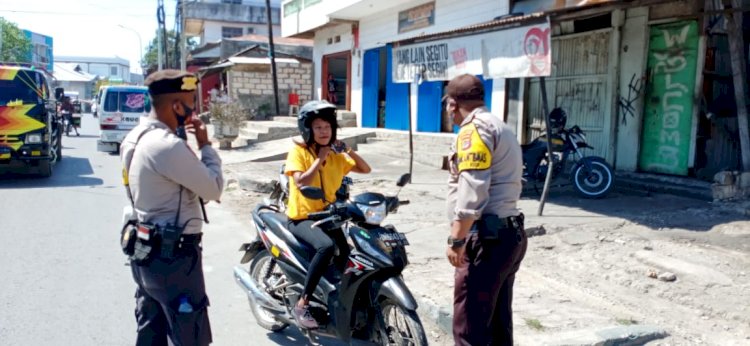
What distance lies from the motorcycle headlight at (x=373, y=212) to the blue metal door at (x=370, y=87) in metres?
15.3

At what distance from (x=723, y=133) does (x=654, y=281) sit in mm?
4664

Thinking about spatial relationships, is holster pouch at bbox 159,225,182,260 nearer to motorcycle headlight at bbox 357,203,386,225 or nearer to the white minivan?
motorcycle headlight at bbox 357,203,386,225

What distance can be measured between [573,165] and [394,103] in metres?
9.05

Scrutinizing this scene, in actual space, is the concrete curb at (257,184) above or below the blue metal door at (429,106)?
below

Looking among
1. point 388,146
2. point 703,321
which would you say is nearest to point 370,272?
point 703,321

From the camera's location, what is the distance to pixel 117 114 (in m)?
17.1

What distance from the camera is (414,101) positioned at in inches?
638

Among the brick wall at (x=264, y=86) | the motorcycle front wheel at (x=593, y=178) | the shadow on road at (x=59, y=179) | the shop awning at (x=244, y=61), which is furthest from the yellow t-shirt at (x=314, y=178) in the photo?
the brick wall at (x=264, y=86)

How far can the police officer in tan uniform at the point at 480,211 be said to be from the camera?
2.93 meters

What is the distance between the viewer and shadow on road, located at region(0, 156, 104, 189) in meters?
11.4

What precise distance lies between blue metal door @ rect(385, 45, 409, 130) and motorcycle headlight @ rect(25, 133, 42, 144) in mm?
8832

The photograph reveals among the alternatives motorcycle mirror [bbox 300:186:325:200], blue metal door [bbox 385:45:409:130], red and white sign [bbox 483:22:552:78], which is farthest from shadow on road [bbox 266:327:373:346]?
blue metal door [bbox 385:45:409:130]

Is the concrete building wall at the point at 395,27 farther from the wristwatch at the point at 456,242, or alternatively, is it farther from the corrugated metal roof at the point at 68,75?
the corrugated metal roof at the point at 68,75

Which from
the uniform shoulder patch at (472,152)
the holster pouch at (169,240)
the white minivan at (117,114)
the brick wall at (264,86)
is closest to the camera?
the holster pouch at (169,240)
